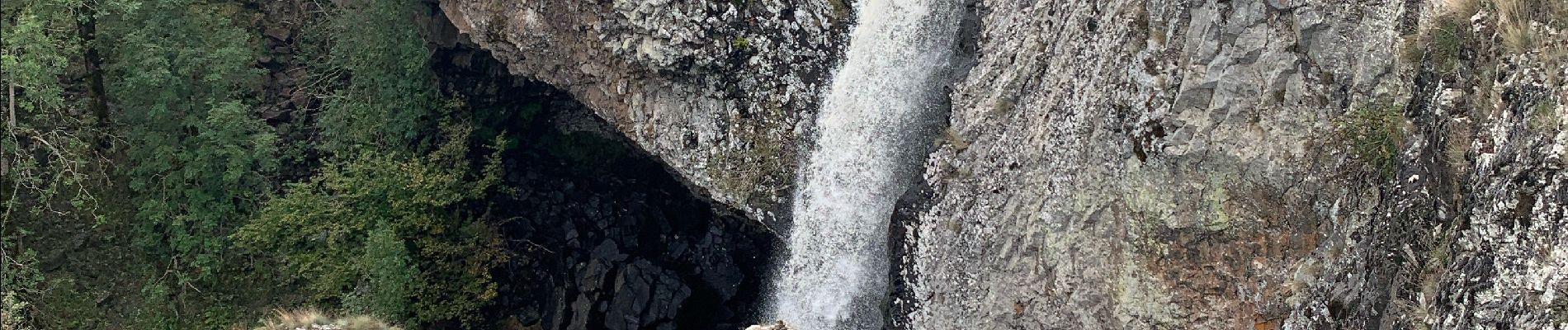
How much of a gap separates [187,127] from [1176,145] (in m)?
15.9

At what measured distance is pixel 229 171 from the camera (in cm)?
1764

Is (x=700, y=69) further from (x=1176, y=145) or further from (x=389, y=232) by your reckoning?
(x=1176, y=145)

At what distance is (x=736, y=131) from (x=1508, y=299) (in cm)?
1194

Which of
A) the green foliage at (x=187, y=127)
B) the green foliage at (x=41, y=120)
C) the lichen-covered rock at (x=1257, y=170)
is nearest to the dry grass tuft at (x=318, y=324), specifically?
the green foliage at (x=187, y=127)

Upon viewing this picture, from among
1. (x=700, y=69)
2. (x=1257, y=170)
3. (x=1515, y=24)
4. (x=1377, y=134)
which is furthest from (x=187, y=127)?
(x=1515, y=24)

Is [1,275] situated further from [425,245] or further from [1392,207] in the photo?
[1392,207]

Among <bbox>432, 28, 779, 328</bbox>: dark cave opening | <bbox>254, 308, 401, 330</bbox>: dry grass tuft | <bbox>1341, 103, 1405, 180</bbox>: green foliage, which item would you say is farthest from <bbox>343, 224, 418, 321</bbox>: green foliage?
<bbox>1341, 103, 1405, 180</bbox>: green foliage

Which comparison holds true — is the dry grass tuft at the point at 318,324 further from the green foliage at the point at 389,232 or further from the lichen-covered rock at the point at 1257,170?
the lichen-covered rock at the point at 1257,170

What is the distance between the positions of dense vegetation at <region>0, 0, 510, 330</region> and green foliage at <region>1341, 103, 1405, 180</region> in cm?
1473

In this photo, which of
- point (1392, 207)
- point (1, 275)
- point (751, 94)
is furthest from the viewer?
point (751, 94)

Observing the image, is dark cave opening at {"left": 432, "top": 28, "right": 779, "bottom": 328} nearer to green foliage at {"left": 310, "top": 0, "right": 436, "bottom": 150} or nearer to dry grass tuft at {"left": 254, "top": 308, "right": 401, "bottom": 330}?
green foliage at {"left": 310, "top": 0, "right": 436, "bottom": 150}

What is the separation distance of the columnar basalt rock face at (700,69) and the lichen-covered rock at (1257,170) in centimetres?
311

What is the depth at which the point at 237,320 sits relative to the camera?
18.1 meters

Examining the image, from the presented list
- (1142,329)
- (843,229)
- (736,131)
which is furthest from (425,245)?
(1142,329)
